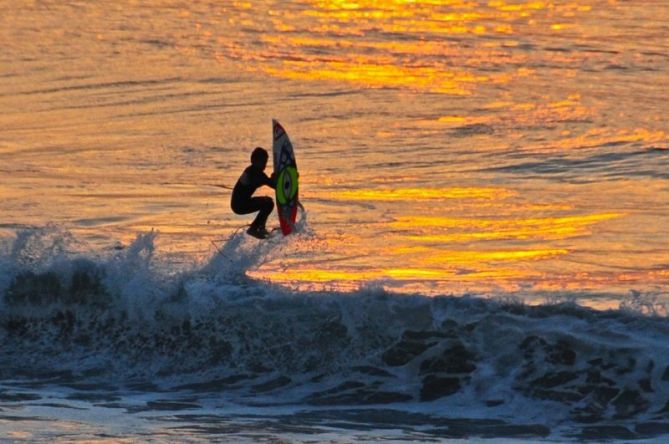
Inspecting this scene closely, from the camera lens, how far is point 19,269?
15.0m

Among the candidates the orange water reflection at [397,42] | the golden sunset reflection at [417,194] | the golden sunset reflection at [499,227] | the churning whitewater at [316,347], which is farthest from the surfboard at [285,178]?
the orange water reflection at [397,42]

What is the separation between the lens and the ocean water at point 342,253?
39.5 ft

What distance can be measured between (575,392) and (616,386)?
0.31 metres

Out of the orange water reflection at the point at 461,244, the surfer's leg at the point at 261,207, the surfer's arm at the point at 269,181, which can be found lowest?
the orange water reflection at the point at 461,244

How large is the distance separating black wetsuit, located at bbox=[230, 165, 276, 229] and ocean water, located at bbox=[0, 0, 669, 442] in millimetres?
501

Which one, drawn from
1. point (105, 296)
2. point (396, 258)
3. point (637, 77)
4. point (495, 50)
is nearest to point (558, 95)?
point (637, 77)

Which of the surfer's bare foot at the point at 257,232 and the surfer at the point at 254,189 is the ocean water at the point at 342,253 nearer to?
the surfer's bare foot at the point at 257,232

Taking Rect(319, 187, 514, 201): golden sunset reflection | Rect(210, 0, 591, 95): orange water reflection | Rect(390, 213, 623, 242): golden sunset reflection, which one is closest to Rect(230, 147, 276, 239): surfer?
Rect(390, 213, 623, 242): golden sunset reflection

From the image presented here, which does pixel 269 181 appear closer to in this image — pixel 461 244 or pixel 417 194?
pixel 461 244

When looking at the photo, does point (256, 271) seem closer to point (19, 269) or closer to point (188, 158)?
point (19, 269)

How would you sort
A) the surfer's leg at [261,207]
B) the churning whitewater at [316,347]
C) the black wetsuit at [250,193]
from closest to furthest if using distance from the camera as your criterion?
1. the churning whitewater at [316,347]
2. the black wetsuit at [250,193]
3. the surfer's leg at [261,207]

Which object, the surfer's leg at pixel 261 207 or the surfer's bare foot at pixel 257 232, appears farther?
the surfer's bare foot at pixel 257 232

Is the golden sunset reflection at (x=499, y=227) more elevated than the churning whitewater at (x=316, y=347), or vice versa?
the golden sunset reflection at (x=499, y=227)

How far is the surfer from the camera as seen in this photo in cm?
1398
